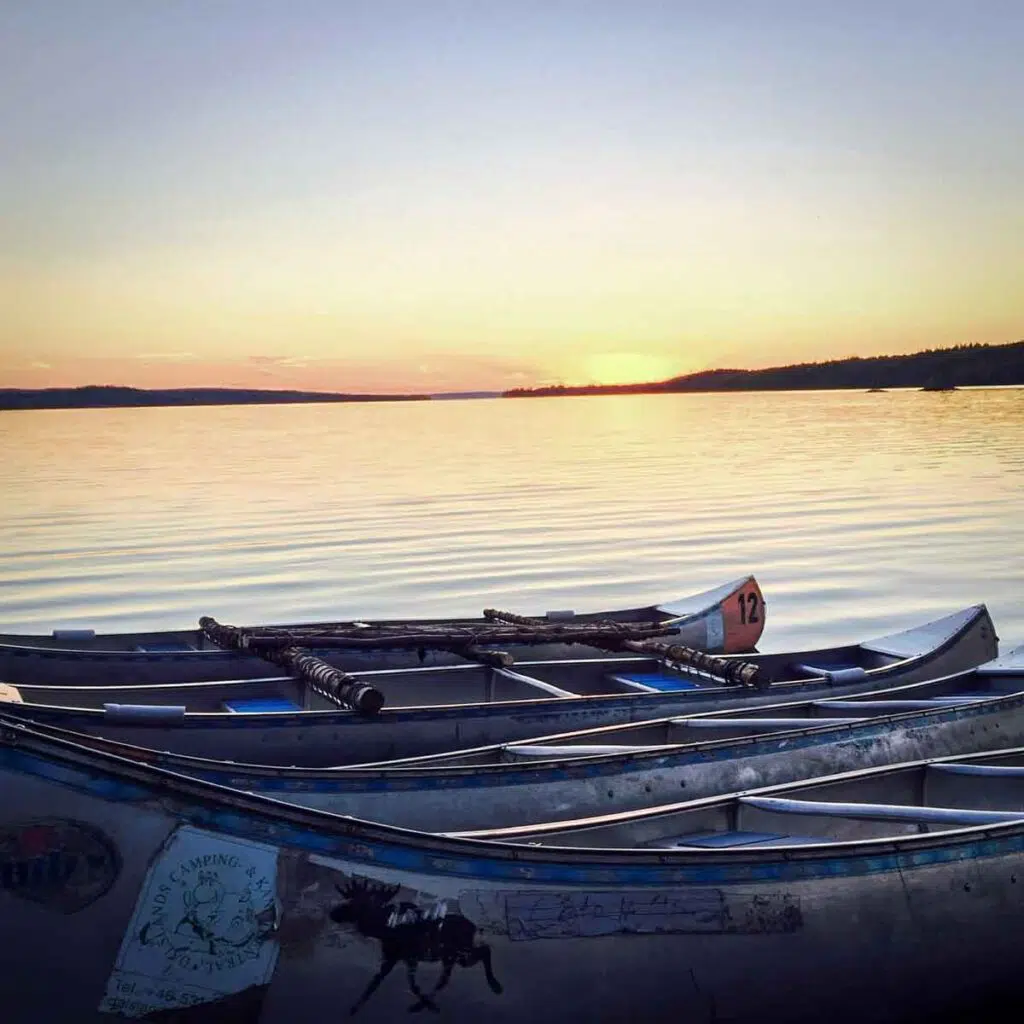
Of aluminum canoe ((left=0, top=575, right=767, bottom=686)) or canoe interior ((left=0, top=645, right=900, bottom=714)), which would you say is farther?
aluminum canoe ((left=0, top=575, right=767, bottom=686))

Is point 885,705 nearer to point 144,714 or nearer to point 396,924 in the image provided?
point 144,714

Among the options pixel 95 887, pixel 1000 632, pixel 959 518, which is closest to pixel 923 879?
pixel 95 887

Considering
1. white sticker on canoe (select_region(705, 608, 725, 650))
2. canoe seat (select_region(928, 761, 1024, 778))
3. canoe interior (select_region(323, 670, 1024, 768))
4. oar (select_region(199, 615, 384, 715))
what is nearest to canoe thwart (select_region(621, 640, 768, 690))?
canoe interior (select_region(323, 670, 1024, 768))

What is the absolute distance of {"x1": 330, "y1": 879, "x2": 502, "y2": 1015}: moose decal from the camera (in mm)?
4402

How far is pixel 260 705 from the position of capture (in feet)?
27.8

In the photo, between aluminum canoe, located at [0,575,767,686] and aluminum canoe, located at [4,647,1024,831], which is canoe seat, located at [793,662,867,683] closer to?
aluminum canoe, located at [4,647,1024,831]

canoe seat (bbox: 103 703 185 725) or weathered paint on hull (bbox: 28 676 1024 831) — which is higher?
canoe seat (bbox: 103 703 185 725)

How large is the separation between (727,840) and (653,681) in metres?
3.98

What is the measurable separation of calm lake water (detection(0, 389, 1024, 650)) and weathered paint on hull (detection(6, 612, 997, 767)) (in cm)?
713

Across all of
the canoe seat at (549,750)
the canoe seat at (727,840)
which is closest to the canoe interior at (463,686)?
the canoe seat at (549,750)

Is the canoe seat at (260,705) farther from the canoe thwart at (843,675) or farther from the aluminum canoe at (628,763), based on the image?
the canoe thwart at (843,675)

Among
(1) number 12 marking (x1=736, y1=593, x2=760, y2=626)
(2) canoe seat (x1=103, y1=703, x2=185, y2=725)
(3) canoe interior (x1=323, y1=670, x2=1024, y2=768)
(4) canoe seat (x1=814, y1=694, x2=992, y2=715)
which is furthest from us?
(1) number 12 marking (x1=736, y1=593, x2=760, y2=626)

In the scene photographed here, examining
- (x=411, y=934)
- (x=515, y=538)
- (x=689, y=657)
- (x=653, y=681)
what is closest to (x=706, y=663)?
(x=689, y=657)

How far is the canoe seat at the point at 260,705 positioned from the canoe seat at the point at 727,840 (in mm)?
3426
